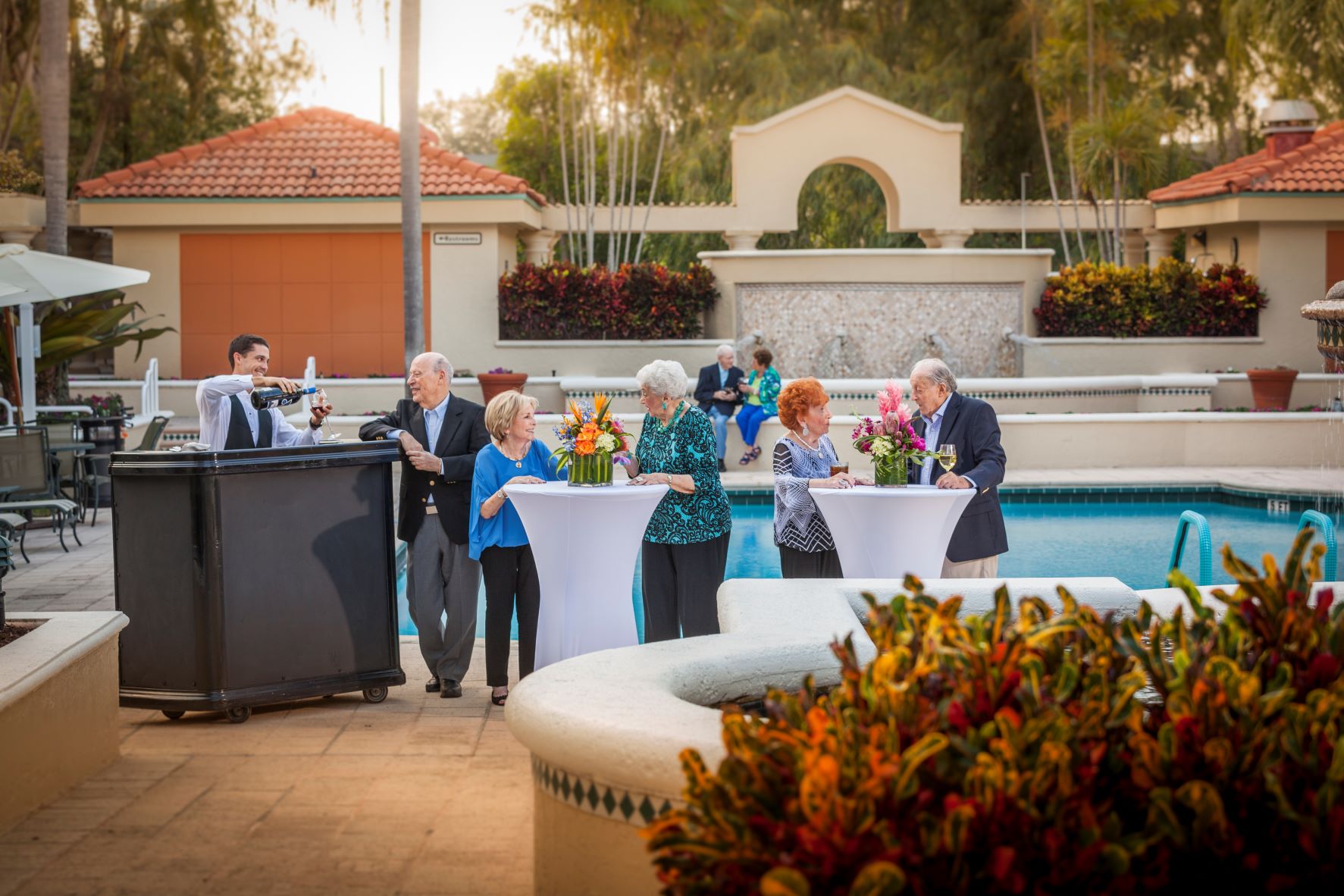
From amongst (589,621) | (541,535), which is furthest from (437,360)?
(589,621)

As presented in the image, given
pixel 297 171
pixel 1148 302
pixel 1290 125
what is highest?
pixel 1290 125

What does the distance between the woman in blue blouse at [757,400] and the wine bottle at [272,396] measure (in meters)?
9.60

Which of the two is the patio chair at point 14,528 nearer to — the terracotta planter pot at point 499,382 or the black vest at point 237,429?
the black vest at point 237,429

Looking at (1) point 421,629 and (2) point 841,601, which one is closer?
(2) point 841,601

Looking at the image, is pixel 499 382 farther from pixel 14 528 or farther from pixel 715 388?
pixel 14 528

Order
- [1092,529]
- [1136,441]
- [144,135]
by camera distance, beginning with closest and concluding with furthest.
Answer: [1092,529] < [1136,441] < [144,135]

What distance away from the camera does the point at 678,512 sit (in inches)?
277

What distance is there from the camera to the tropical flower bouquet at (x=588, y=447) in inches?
267

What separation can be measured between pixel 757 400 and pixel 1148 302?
9.18 meters

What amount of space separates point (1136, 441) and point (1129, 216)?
9.89 m

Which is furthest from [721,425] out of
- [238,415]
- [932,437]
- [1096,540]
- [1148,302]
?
[238,415]

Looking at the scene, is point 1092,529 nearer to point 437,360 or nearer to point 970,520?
point 970,520

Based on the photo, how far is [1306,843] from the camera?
222 centimetres

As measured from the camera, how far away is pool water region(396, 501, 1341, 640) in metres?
11.9
